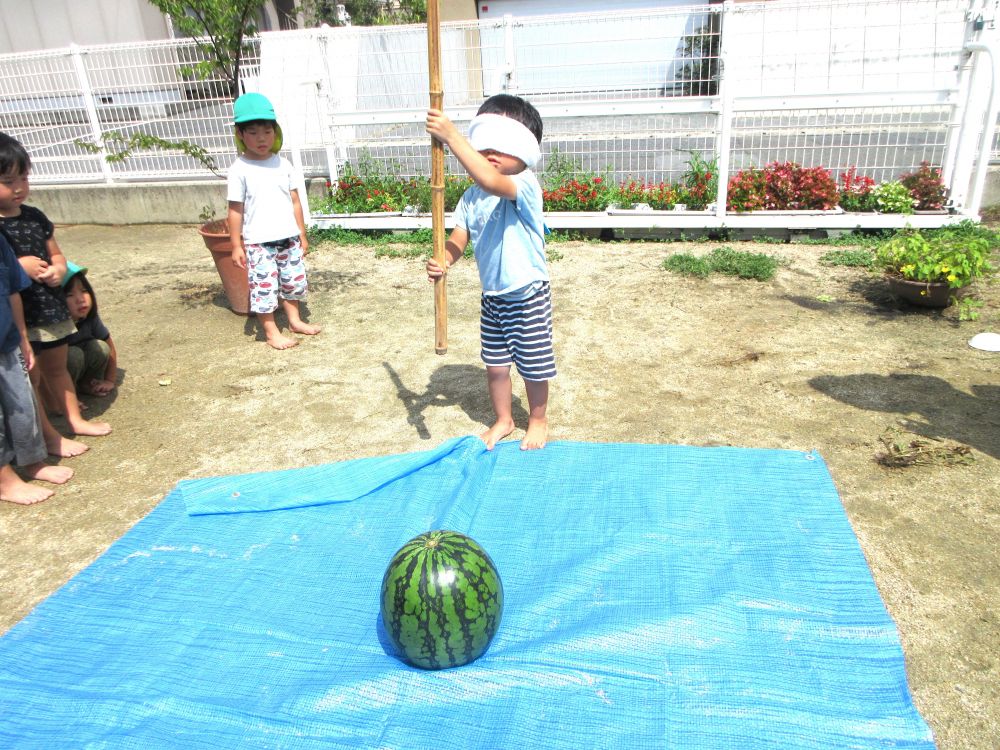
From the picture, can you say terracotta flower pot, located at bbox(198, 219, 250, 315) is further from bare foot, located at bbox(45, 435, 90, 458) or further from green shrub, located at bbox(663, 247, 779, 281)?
green shrub, located at bbox(663, 247, 779, 281)

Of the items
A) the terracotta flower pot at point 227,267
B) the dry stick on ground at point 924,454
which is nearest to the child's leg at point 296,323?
the terracotta flower pot at point 227,267

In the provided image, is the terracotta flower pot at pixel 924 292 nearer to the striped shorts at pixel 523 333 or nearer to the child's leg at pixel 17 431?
the striped shorts at pixel 523 333

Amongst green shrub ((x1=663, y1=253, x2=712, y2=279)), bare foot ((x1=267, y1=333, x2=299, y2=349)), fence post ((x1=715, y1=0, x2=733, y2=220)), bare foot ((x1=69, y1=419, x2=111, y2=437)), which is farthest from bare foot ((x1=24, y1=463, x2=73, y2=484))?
fence post ((x1=715, y1=0, x2=733, y2=220))

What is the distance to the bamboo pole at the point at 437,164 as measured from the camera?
9.34ft

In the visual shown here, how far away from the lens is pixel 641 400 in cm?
414

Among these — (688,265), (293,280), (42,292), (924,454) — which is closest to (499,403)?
(924,454)

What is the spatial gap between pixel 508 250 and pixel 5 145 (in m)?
2.45

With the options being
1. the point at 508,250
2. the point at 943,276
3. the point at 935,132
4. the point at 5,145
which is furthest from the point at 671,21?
the point at 5,145

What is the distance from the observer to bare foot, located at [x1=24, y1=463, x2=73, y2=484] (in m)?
3.60

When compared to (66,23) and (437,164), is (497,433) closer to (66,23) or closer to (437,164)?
(437,164)

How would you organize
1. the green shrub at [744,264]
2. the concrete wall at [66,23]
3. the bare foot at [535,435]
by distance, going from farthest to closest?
the concrete wall at [66,23]
the green shrub at [744,264]
the bare foot at [535,435]

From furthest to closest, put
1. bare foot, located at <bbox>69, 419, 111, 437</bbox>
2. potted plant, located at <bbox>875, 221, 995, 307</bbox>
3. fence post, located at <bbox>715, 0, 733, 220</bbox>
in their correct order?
fence post, located at <bbox>715, 0, 733, 220</bbox> < potted plant, located at <bbox>875, 221, 995, 307</bbox> < bare foot, located at <bbox>69, 419, 111, 437</bbox>

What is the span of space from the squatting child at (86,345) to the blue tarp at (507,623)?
5.55 feet

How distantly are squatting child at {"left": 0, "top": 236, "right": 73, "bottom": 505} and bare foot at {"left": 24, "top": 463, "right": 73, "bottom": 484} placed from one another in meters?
0.08
